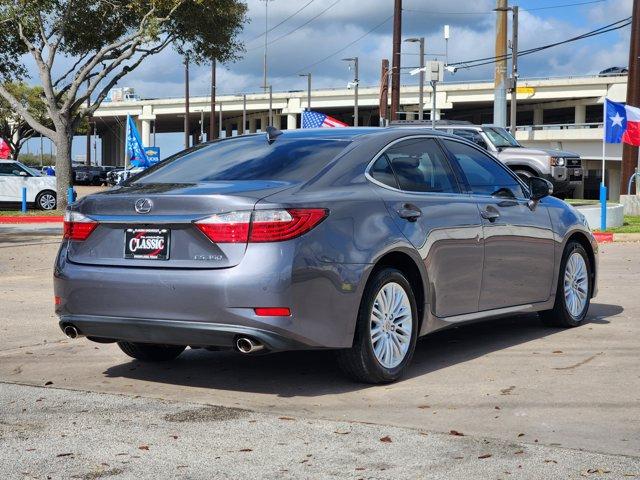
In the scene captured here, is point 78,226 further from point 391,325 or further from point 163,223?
point 391,325

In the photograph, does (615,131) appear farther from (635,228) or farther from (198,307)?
(198,307)

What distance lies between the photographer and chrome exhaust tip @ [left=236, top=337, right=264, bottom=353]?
588 cm

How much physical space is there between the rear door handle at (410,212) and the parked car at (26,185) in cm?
2748

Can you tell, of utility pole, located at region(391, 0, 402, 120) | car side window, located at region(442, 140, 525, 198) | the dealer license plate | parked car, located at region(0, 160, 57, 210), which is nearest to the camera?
the dealer license plate

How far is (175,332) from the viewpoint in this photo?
600cm

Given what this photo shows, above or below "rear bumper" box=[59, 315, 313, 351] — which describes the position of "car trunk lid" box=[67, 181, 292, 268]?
above

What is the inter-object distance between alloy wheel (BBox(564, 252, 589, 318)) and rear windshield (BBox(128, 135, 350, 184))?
112 inches

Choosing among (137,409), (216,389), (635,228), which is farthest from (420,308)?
(635,228)

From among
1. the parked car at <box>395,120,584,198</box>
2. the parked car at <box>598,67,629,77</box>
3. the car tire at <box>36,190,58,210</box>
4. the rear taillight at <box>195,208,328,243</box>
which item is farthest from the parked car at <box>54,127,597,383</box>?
the parked car at <box>598,67,629,77</box>

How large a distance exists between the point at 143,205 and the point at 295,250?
101cm

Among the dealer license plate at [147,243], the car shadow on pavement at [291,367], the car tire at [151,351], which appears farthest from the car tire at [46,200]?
the dealer license plate at [147,243]

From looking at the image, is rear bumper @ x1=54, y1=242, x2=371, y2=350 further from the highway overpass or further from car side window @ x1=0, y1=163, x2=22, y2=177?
the highway overpass

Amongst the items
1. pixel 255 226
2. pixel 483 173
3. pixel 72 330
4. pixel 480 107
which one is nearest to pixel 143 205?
pixel 255 226

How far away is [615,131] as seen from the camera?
23.5 meters
